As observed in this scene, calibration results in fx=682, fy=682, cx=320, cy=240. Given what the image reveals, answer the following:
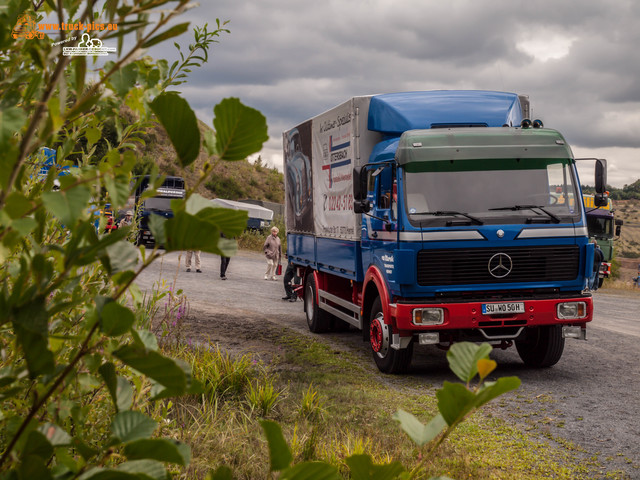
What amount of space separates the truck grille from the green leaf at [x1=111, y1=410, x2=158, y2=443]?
687cm

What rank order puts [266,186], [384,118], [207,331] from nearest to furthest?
[384,118]
[207,331]
[266,186]

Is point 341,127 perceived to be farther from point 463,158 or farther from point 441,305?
point 441,305

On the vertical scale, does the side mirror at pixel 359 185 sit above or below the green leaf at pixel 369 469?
above

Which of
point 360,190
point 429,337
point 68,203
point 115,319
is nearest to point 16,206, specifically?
point 68,203

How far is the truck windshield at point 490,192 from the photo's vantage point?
7.68 m

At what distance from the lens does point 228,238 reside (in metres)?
0.83

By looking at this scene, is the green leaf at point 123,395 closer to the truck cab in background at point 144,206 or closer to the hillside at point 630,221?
the truck cab in background at point 144,206

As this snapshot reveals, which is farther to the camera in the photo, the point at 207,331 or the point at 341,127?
the point at 207,331

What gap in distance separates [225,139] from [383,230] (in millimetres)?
7331

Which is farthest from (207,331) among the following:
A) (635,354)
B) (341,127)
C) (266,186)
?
(266,186)

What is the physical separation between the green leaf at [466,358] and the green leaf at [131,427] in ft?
1.26

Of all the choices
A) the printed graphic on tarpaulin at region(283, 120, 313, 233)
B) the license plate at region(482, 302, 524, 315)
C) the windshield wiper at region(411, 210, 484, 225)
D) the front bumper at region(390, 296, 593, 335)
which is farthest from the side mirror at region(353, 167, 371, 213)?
the printed graphic on tarpaulin at region(283, 120, 313, 233)

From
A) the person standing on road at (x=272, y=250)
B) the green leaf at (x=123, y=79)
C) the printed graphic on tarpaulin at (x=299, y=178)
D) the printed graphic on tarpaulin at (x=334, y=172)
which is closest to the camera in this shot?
the green leaf at (x=123, y=79)

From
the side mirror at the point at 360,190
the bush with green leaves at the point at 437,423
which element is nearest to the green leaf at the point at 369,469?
the bush with green leaves at the point at 437,423
